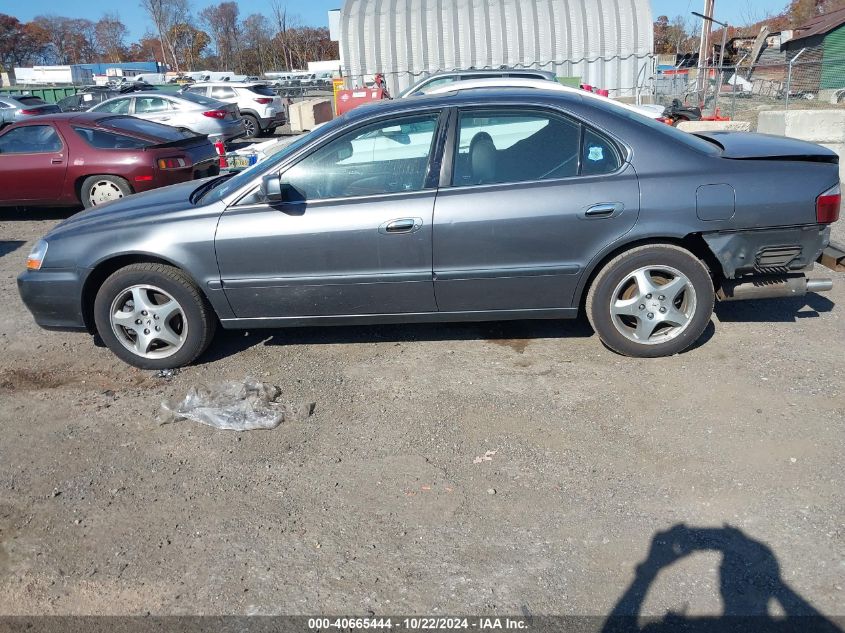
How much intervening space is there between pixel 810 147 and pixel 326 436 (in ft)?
11.4

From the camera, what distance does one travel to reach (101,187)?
927cm

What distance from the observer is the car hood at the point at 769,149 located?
14.0 ft

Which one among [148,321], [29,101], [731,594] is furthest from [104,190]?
[29,101]

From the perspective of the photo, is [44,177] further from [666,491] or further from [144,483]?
[666,491]

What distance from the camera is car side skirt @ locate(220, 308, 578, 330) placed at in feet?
14.6

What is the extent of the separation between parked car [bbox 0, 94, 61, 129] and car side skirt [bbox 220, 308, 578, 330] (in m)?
17.6

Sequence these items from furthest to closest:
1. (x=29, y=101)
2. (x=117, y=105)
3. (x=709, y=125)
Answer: (x=29, y=101) < (x=117, y=105) < (x=709, y=125)

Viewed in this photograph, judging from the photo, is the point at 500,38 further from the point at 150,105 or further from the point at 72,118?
the point at 72,118

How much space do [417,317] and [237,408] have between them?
1.23 meters

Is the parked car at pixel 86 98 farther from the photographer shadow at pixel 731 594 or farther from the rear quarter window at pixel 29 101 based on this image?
the photographer shadow at pixel 731 594

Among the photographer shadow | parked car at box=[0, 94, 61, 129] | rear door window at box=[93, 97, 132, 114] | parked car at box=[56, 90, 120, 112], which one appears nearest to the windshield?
the photographer shadow

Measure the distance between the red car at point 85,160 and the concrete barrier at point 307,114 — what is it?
10.8 m

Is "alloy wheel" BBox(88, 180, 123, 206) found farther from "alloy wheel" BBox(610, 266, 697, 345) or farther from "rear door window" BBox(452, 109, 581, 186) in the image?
"alloy wheel" BBox(610, 266, 697, 345)

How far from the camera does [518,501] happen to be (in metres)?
3.18
